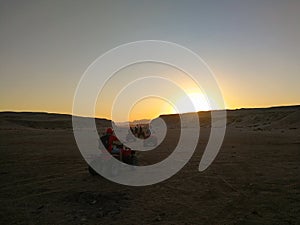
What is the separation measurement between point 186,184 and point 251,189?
2.19 m

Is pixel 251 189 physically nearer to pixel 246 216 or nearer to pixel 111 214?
pixel 246 216

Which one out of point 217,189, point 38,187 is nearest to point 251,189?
point 217,189

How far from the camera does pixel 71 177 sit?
39.1 feet

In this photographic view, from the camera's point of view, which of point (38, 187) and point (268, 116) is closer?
point (38, 187)

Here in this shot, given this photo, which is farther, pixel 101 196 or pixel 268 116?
pixel 268 116

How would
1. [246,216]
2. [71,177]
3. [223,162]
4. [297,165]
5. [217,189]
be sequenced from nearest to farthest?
[246,216] < [217,189] < [71,177] < [297,165] < [223,162]

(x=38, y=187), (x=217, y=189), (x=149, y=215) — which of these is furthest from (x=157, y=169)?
(x=149, y=215)

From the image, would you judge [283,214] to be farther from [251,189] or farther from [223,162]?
[223,162]

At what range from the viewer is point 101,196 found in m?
8.96

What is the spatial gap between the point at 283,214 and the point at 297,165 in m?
7.08

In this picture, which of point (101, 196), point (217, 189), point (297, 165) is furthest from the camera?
point (297, 165)

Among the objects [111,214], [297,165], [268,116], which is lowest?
[111,214]

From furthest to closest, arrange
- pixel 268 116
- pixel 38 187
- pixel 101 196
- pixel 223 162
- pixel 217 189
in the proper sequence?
pixel 268 116 < pixel 223 162 < pixel 38 187 < pixel 217 189 < pixel 101 196

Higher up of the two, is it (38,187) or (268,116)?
(268,116)
